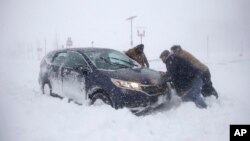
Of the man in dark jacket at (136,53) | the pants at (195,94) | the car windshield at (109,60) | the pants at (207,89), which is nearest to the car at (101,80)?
the car windshield at (109,60)

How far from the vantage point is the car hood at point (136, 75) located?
18.5 feet

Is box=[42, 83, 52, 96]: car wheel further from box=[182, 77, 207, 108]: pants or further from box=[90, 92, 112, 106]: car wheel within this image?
box=[182, 77, 207, 108]: pants

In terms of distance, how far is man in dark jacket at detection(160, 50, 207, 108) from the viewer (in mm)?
6266

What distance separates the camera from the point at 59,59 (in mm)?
7039

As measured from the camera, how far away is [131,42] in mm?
17891

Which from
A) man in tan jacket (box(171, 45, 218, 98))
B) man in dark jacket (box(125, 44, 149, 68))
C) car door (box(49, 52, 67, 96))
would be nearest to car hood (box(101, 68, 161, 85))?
man in tan jacket (box(171, 45, 218, 98))

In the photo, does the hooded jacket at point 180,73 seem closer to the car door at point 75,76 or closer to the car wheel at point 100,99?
the car wheel at point 100,99

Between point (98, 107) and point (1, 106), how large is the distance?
1.80 m

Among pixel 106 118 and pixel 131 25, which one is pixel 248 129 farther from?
pixel 131 25

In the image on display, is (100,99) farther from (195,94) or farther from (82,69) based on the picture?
(195,94)

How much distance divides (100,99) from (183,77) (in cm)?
179

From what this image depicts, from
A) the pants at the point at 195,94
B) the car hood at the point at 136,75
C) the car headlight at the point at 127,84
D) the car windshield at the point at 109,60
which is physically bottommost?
the pants at the point at 195,94

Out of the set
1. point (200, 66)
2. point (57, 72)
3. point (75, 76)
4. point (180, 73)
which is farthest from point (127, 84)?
point (57, 72)

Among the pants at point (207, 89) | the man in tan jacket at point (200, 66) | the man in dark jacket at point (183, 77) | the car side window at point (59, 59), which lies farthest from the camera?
the car side window at point (59, 59)
